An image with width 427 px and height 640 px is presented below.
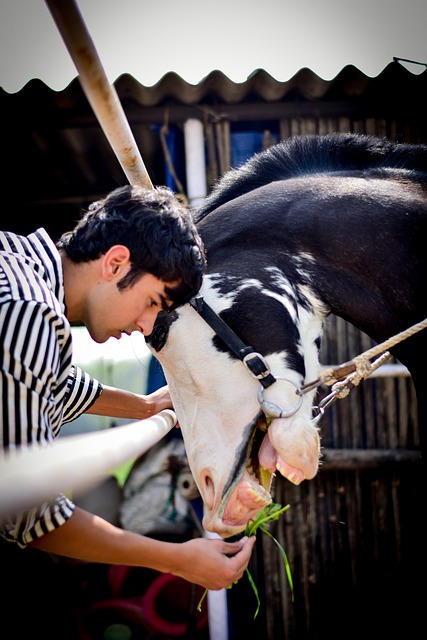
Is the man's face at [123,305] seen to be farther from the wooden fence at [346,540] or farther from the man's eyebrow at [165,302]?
the wooden fence at [346,540]

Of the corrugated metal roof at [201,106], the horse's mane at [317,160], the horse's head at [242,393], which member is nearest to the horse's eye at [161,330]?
the horse's head at [242,393]

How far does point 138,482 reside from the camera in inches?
165

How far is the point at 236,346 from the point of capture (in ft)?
6.85

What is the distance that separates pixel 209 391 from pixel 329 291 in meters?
0.58

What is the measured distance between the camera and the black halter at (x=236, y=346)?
2.04 meters

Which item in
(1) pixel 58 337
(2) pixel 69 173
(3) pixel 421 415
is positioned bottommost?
(3) pixel 421 415

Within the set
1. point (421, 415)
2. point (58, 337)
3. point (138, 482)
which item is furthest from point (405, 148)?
point (138, 482)

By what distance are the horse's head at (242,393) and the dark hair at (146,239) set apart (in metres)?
0.23

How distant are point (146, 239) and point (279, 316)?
1.91 feet

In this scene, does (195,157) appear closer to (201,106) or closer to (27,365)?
(201,106)

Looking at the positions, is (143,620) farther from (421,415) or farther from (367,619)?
(421,415)

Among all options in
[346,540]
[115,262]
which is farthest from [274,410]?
[346,540]

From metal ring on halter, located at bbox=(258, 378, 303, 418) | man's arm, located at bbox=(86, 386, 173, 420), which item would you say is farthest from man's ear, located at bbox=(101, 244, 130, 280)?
man's arm, located at bbox=(86, 386, 173, 420)

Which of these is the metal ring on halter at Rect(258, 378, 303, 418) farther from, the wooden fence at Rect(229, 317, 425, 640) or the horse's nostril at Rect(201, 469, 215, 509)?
the wooden fence at Rect(229, 317, 425, 640)
